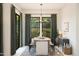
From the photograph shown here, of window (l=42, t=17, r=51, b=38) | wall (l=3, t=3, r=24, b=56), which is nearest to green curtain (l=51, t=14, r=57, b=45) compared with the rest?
window (l=42, t=17, r=51, b=38)

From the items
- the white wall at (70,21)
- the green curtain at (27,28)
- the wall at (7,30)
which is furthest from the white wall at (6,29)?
the white wall at (70,21)

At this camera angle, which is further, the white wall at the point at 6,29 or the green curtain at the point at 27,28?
the green curtain at the point at 27,28

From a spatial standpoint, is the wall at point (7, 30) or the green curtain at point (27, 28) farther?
the green curtain at point (27, 28)

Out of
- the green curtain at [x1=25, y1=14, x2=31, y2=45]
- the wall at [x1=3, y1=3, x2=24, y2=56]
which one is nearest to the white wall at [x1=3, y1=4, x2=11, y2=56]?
the wall at [x1=3, y1=3, x2=24, y2=56]

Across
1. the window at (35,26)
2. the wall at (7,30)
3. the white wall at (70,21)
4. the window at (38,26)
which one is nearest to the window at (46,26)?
the window at (38,26)

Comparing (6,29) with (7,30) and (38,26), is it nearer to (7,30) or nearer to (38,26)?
(7,30)

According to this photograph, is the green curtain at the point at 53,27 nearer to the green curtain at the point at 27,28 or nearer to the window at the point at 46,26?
the window at the point at 46,26

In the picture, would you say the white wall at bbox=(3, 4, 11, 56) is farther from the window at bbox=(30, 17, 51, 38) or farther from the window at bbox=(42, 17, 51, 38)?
the window at bbox=(42, 17, 51, 38)

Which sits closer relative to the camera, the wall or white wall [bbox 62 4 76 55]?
the wall

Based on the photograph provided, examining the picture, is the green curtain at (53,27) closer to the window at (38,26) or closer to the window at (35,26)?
the window at (38,26)

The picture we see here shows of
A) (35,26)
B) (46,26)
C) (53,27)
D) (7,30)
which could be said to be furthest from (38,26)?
(7,30)

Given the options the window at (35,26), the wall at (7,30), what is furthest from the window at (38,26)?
the wall at (7,30)

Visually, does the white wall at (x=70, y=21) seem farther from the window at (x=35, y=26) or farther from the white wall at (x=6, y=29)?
the white wall at (x=6, y=29)

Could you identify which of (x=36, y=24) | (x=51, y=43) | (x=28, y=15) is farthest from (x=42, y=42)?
(x=28, y=15)
